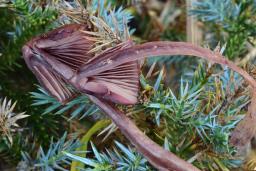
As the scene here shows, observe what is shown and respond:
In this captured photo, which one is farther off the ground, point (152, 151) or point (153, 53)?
point (153, 53)

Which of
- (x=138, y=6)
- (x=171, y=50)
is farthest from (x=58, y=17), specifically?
(x=138, y=6)

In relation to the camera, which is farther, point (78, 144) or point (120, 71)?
point (78, 144)

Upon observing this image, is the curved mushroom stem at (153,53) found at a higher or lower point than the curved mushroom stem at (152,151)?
higher

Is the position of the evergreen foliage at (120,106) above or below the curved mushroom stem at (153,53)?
below

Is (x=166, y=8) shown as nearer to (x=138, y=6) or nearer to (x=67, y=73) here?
(x=138, y=6)

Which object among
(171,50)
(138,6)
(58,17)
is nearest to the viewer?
(171,50)

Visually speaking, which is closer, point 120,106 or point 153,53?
point 153,53

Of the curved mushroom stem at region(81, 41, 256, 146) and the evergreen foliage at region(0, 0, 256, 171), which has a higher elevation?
the curved mushroom stem at region(81, 41, 256, 146)

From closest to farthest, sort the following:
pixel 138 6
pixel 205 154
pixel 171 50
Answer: pixel 171 50, pixel 205 154, pixel 138 6

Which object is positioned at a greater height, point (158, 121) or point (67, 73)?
point (67, 73)

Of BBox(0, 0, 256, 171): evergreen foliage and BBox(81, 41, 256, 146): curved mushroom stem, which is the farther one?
BBox(0, 0, 256, 171): evergreen foliage

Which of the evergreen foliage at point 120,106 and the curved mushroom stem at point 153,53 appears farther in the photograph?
the evergreen foliage at point 120,106
